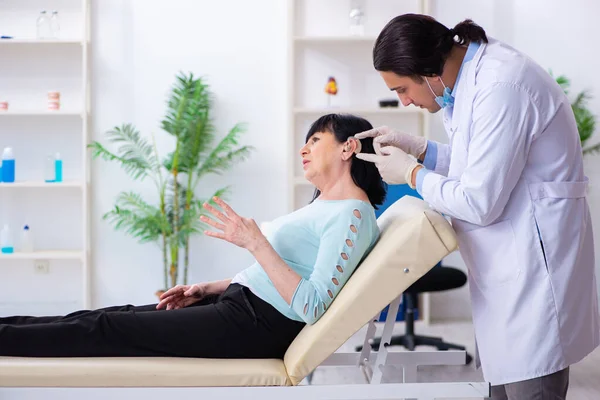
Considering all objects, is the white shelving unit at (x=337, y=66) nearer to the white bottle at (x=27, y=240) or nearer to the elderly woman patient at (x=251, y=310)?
the white bottle at (x=27, y=240)

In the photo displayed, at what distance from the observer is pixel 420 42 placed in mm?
1584

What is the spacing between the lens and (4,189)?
453 cm

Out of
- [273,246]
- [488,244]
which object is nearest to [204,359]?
[273,246]

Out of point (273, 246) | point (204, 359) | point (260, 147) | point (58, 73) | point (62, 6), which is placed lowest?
point (204, 359)

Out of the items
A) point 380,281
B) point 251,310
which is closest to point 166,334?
point 251,310

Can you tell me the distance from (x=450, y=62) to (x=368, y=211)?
17.0 inches

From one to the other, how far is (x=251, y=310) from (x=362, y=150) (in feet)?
1.78

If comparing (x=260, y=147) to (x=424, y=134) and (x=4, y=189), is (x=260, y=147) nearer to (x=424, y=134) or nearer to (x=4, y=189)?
(x=424, y=134)

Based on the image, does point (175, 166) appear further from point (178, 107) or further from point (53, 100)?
point (53, 100)

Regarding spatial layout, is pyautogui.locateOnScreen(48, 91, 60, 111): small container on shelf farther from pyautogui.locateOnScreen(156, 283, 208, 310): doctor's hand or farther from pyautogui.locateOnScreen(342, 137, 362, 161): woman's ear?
pyautogui.locateOnScreen(342, 137, 362, 161): woman's ear

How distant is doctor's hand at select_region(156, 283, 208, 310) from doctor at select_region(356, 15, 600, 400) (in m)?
0.79

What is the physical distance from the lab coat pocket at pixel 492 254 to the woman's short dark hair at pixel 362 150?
41 centimetres

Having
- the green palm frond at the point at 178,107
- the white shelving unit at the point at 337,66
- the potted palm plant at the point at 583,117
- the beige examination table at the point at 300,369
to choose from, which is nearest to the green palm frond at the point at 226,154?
the green palm frond at the point at 178,107

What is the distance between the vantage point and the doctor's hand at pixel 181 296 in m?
2.03
